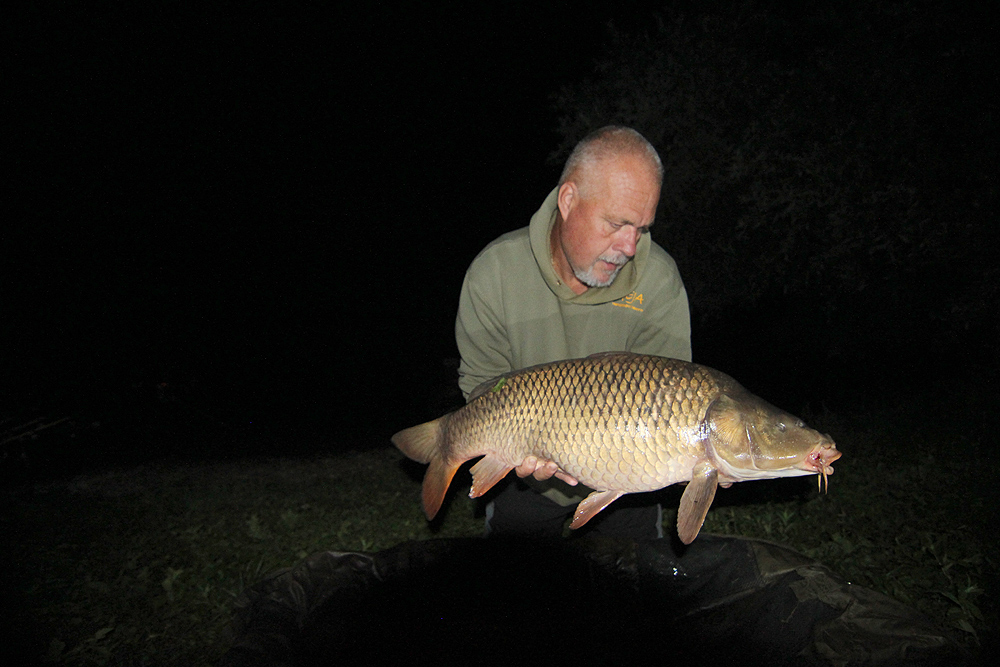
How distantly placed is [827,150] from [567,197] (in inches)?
107

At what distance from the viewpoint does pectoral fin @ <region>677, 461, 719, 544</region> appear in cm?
160

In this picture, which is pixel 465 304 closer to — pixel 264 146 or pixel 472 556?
pixel 472 556

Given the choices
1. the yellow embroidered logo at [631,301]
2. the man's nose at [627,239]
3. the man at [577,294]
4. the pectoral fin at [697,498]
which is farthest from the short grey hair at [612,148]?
the pectoral fin at [697,498]

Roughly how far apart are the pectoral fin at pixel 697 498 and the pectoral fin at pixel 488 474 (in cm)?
53

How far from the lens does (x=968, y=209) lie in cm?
351

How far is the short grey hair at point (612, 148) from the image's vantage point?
186 centimetres

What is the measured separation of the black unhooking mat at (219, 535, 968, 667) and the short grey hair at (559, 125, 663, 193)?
1367 millimetres

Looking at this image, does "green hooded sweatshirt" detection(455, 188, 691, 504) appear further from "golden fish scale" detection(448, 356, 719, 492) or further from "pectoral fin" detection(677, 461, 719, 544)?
"pectoral fin" detection(677, 461, 719, 544)

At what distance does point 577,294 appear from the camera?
2111 mm

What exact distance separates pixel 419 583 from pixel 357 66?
17.2 m

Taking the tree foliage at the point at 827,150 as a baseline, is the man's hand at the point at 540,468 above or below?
below

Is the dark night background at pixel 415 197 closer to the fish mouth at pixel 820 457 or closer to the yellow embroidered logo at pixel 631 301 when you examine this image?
the yellow embroidered logo at pixel 631 301

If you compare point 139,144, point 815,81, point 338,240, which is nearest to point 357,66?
point 338,240

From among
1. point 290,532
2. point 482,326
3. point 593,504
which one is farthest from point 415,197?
point 593,504
